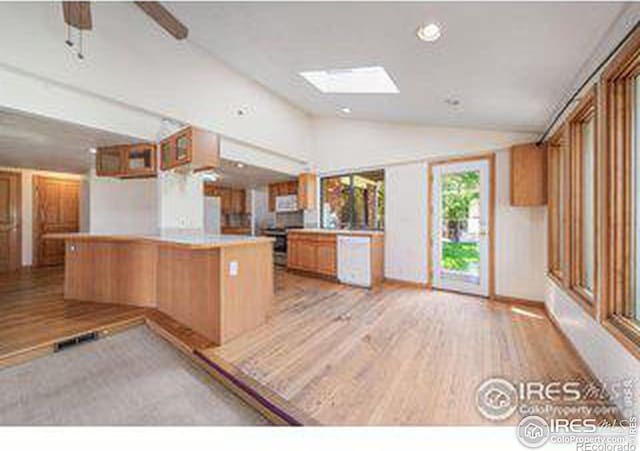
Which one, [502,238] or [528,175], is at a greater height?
[528,175]

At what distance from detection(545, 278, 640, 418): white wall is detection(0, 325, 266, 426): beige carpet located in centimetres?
215

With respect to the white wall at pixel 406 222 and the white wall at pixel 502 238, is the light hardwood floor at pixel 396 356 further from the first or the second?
the white wall at pixel 406 222

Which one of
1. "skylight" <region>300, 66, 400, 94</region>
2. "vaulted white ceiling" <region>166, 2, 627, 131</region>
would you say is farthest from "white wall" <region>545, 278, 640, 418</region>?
"skylight" <region>300, 66, 400, 94</region>

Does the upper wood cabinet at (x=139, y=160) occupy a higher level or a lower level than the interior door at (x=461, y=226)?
higher

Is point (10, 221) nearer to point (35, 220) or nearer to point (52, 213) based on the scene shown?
point (35, 220)

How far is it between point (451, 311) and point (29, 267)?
314 inches

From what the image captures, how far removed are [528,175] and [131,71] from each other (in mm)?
5072

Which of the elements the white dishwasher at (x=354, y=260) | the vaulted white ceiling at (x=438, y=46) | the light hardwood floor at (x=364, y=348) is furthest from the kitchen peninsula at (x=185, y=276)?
the vaulted white ceiling at (x=438, y=46)

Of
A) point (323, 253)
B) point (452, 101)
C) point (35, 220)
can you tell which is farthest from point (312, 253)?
point (35, 220)

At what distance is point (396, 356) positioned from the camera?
2.34 m

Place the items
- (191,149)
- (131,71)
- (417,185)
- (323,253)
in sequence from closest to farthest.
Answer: (191,149), (131,71), (417,185), (323,253)

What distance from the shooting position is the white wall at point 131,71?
245cm

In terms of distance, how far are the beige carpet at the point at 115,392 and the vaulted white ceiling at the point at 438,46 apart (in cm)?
299

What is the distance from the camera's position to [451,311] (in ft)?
11.5
